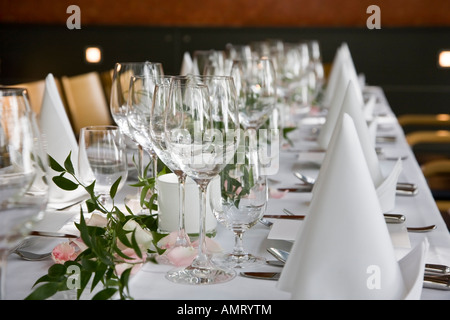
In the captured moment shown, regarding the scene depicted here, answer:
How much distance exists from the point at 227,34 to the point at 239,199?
519 centimetres

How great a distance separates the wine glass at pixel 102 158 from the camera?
1.45m

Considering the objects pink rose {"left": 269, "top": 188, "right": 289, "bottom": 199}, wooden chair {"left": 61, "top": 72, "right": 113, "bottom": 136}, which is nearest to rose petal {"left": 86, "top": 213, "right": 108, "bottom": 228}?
pink rose {"left": 269, "top": 188, "right": 289, "bottom": 199}

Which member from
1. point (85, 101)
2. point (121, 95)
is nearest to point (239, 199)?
point (121, 95)

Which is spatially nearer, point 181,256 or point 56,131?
point 181,256

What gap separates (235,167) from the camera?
1.26 m

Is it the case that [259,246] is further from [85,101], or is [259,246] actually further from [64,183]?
[85,101]

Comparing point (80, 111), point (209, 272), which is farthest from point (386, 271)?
point (80, 111)

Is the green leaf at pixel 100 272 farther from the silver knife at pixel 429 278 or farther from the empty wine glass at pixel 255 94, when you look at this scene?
the empty wine glass at pixel 255 94

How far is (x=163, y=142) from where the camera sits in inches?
→ 48.6

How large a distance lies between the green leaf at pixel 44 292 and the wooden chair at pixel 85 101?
249cm

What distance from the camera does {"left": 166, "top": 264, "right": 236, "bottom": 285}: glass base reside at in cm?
116

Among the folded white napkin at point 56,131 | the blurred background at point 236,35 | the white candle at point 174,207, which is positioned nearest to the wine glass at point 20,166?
the white candle at point 174,207
